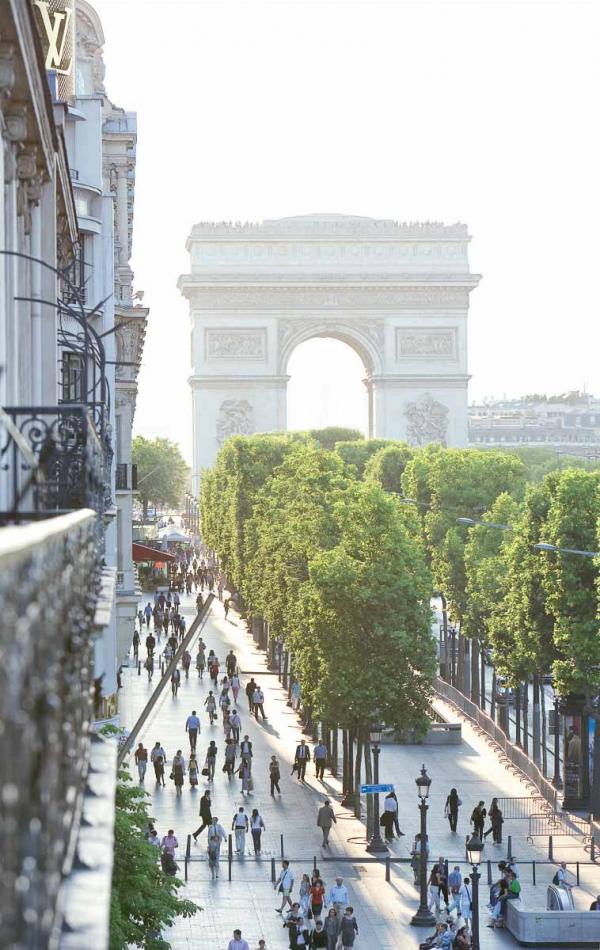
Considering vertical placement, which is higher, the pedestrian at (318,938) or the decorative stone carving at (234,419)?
the decorative stone carving at (234,419)

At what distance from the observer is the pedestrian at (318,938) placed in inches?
1017

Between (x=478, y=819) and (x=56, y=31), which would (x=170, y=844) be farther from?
(x=56, y=31)

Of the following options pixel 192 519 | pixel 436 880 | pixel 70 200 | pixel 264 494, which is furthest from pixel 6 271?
pixel 192 519

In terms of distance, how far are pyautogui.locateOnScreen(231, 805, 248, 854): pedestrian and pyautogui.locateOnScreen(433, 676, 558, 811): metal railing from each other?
801 cm

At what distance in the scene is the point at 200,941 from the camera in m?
26.3

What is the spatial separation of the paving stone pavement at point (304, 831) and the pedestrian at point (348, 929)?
0.62 metres

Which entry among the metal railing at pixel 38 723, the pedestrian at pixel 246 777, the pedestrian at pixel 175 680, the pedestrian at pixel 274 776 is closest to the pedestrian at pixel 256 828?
the pedestrian at pixel 274 776

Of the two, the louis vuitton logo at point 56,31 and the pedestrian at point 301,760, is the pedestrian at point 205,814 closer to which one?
the pedestrian at point 301,760

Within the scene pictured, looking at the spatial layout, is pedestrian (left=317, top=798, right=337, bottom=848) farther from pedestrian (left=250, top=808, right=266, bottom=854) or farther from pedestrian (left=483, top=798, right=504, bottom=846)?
→ pedestrian (left=483, top=798, right=504, bottom=846)

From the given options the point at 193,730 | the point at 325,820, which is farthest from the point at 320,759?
the point at 325,820

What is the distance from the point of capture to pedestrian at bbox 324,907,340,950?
2591 cm

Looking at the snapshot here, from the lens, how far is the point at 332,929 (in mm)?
26031

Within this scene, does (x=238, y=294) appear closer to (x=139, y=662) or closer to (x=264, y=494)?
(x=264, y=494)

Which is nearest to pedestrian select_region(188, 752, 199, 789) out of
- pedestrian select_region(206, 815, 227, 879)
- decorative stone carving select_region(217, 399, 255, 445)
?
pedestrian select_region(206, 815, 227, 879)
